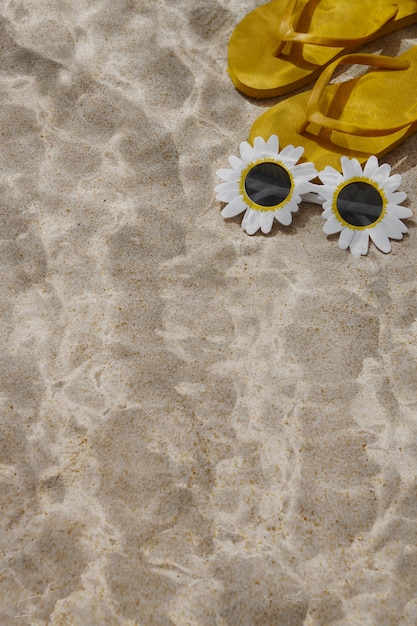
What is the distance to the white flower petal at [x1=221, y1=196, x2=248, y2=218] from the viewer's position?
4.28 feet

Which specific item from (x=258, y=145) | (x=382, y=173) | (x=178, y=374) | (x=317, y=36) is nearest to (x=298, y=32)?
(x=317, y=36)

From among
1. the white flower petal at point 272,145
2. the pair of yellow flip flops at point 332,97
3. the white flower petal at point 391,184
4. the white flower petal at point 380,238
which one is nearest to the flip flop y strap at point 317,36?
the pair of yellow flip flops at point 332,97

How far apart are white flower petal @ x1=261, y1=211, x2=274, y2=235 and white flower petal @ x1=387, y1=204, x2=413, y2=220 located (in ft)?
0.93

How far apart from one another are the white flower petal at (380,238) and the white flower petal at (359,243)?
0.02m

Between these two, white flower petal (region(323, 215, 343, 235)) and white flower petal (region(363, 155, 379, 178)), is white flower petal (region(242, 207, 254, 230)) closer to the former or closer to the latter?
white flower petal (region(323, 215, 343, 235))

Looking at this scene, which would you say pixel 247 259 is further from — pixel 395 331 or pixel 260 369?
pixel 395 331

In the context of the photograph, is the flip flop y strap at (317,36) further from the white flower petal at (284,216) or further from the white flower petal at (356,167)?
the white flower petal at (284,216)

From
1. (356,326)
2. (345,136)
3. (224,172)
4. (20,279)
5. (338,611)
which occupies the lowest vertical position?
(338,611)

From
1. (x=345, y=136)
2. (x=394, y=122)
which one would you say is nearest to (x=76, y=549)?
(x=345, y=136)

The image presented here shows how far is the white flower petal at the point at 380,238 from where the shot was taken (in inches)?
49.9

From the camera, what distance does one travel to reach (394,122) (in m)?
1.37

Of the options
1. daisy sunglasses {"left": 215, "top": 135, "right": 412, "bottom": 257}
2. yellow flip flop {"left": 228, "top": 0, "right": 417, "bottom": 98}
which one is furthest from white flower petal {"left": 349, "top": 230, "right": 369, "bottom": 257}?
yellow flip flop {"left": 228, "top": 0, "right": 417, "bottom": 98}

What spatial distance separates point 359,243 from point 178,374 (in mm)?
536

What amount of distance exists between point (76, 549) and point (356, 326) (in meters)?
0.77
